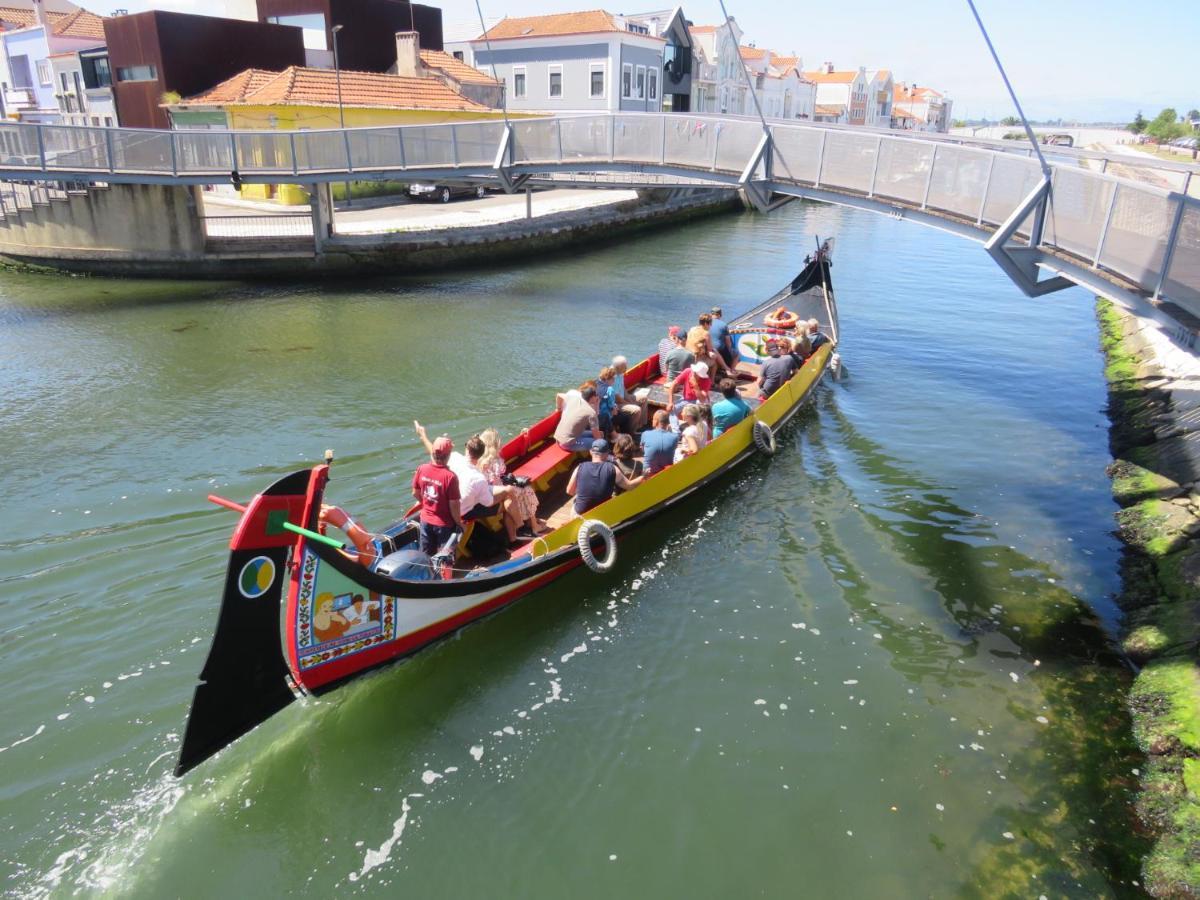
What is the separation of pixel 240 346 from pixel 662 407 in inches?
419

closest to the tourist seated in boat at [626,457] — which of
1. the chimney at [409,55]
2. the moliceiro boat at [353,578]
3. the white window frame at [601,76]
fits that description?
the moliceiro boat at [353,578]

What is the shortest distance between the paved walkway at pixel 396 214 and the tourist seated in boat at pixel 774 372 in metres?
17.4

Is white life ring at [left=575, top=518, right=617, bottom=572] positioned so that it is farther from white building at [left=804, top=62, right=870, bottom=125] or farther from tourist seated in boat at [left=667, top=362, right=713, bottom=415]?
white building at [left=804, top=62, right=870, bottom=125]

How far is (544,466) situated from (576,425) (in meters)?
0.71

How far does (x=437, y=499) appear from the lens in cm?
834

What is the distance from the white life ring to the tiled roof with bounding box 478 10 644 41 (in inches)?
1668

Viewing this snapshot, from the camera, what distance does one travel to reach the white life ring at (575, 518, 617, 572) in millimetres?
9320

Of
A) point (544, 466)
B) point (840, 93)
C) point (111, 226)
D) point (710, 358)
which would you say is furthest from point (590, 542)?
point (840, 93)

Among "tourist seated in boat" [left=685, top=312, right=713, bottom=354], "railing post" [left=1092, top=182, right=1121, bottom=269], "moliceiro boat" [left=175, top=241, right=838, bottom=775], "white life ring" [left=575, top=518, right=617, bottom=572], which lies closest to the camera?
"moliceiro boat" [left=175, top=241, right=838, bottom=775]

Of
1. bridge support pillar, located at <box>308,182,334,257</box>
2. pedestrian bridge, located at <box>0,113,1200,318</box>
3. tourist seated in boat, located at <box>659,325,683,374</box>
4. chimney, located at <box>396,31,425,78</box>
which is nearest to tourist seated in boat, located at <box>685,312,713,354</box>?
tourist seated in boat, located at <box>659,325,683,374</box>

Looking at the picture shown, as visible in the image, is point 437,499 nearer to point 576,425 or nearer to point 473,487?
point 473,487

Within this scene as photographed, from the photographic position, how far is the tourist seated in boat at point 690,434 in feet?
37.2

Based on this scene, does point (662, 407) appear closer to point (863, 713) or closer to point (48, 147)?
point (863, 713)

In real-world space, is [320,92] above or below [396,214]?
above
